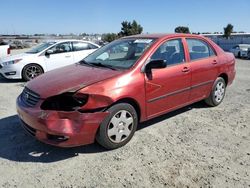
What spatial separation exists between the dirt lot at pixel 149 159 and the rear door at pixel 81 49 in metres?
5.01

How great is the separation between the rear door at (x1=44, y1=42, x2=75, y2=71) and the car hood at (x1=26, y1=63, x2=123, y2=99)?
194 inches

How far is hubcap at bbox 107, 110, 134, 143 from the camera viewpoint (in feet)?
12.0

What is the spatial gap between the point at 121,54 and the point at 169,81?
38.0 inches

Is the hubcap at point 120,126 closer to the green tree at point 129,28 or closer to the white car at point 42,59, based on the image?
the white car at point 42,59

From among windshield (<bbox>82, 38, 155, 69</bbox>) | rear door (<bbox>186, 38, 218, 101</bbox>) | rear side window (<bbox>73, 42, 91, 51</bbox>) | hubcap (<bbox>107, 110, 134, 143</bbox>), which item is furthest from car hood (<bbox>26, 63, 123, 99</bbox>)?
rear side window (<bbox>73, 42, 91, 51</bbox>)

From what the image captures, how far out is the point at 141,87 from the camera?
391 centimetres

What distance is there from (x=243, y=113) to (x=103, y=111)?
10.7 ft

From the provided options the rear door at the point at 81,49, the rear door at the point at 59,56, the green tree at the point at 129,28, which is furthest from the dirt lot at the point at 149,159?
the green tree at the point at 129,28

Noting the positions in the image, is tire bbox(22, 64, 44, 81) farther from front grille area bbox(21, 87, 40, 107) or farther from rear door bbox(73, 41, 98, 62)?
front grille area bbox(21, 87, 40, 107)

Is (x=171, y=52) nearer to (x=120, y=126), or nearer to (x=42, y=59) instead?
(x=120, y=126)

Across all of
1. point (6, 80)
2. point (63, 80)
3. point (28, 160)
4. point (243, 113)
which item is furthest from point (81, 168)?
point (6, 80)

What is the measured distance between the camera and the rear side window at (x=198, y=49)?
4.95 metres

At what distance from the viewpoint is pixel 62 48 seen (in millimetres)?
9398

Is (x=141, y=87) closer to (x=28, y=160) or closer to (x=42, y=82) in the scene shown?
(x=42, y=82)
